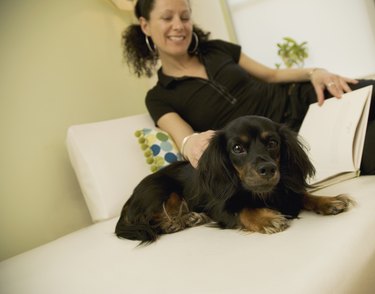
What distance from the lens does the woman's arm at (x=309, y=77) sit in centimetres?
154

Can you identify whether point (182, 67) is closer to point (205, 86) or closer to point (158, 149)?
point (205, 86)

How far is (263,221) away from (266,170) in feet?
0.46

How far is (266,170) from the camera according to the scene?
3.18ft

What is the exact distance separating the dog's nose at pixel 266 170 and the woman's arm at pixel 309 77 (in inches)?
27.9

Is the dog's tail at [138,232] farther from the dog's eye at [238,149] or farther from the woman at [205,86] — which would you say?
the woman at [205,86]

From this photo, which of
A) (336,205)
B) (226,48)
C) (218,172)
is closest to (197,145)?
(218,172)

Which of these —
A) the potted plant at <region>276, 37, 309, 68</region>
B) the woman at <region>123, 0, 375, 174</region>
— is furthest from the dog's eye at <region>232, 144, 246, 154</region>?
the potted plant at <region>276, 37, 309, 68</region>

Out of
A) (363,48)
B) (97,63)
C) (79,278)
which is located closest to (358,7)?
(363,48)

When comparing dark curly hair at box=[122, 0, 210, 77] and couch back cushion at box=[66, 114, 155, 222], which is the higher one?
dark curly hair at box=[122, 0, 210, 77]

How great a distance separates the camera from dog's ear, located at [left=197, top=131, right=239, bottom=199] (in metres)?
1.13

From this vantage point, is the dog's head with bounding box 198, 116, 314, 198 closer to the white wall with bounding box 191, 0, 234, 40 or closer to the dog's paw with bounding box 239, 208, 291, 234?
the dog's paw with bounding box 239, 208, 291, 234

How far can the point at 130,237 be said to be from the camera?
122cm

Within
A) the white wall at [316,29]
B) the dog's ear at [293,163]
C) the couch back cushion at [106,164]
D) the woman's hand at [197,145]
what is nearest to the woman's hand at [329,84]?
the dog's ear at [293,163]

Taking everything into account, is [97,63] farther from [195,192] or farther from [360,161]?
[360,161]
